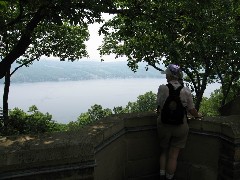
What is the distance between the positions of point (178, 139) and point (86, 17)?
4987mm

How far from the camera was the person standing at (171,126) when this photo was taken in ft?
13.9

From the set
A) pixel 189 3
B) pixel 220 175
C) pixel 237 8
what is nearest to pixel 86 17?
pixel 189 3

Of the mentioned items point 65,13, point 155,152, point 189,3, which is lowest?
point 155,152

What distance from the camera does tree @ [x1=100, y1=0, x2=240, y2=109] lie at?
394 inches

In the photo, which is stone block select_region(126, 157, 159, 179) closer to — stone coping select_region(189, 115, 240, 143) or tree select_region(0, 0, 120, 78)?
stone coping select_region(189, 115, 240, 143)

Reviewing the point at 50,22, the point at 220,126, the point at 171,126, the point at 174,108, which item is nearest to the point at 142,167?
the point at 171,126

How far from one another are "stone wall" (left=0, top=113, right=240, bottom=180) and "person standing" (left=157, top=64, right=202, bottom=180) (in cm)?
30

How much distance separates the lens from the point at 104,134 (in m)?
3.73

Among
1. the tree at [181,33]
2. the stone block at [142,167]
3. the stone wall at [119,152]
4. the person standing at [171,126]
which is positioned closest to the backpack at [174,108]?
the person standing at [171,126]

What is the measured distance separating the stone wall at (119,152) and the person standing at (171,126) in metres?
0.30

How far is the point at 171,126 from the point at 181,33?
8350 mm

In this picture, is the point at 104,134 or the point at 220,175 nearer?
the point at 104,134

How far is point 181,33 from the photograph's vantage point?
12.0 m

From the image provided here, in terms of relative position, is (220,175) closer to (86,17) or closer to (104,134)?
(104,134)
